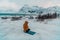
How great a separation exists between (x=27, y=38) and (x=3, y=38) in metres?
1.72

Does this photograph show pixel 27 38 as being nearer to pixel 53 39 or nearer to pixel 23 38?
pixel 23 38

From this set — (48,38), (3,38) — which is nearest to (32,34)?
(48,38)

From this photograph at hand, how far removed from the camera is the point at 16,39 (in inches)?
423

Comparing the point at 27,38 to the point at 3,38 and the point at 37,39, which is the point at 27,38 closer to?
the point at 37,39

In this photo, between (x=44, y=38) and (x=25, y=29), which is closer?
(x=44, y=38)

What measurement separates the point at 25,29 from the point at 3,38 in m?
2.33

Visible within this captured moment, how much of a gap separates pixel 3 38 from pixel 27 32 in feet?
7.56

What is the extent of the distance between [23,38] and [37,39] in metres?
1.02

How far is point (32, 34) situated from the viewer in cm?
1195

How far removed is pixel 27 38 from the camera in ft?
35.8

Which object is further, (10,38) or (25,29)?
(25,29)

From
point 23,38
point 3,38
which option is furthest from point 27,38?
point 3,38

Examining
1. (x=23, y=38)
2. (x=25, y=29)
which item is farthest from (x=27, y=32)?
(x=23, y=38)

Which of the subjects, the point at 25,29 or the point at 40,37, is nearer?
the point at 40,37
